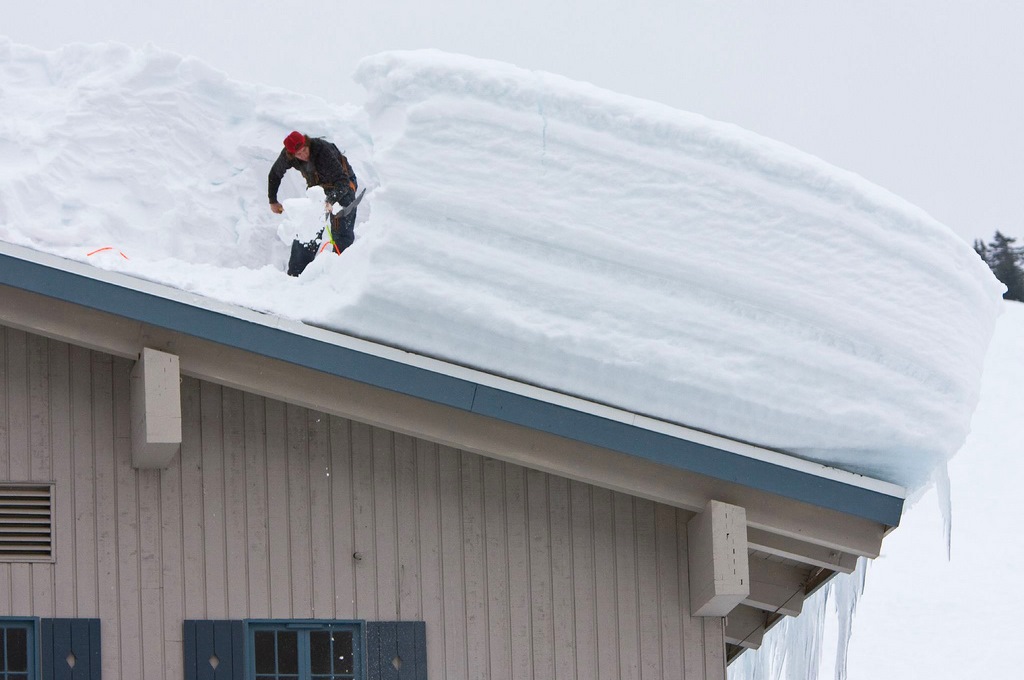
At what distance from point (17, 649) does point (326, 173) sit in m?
3.85

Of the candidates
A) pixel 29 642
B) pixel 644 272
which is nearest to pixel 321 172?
pixel 644 272

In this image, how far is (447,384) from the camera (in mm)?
6402

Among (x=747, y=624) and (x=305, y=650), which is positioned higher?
(x=747, y=624)

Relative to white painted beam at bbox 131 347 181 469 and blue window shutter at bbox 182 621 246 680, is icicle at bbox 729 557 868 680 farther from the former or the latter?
white painted beam at bbox 131 347 181 469

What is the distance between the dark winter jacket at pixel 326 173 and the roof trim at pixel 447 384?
3102mm

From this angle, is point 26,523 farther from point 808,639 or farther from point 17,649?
point 808,639

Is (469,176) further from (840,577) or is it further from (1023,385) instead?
(1023,385)

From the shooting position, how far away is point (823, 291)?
6.46 m

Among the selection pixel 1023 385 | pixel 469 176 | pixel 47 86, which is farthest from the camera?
pixel 1023 385

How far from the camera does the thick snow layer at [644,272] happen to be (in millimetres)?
6312

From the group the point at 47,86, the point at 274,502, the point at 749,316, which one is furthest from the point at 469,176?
the point at 47,86

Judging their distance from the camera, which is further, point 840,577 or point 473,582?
point 840,577

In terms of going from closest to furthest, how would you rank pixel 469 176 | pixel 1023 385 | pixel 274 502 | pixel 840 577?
1. pixel 469 176
2. pixel 274 502
3. pixel 840 577
4. pixel 1023 385

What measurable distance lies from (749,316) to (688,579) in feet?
4.39
